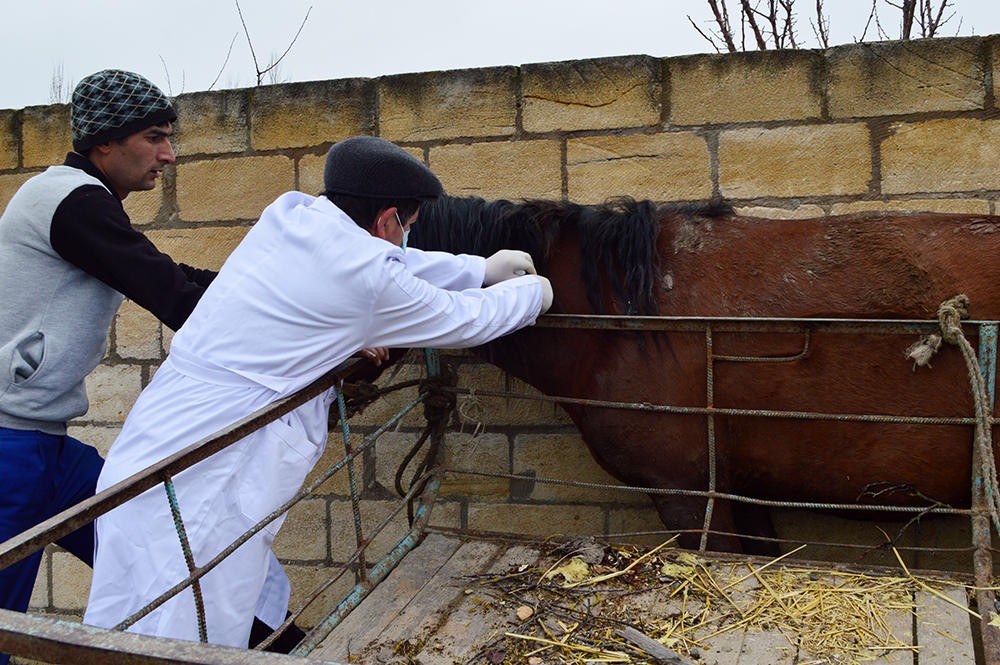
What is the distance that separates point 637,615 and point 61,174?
85.3 inches

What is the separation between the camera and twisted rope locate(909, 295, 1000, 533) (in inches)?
82.3

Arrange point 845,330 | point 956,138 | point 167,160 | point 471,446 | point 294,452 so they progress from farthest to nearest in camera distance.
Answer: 1. point 471,446
2. point 956,138
3. point 167,160
4. point 845,330
5. point 294,452


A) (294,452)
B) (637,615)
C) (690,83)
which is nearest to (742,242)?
(690,83)

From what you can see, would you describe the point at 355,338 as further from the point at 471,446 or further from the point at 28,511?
the point at 471,446

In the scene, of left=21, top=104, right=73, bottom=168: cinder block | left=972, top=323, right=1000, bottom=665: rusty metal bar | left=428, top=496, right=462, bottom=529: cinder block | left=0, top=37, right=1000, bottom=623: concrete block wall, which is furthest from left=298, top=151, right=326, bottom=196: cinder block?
left=972, top=323, right=1000, bottom=665: rusty metal bar

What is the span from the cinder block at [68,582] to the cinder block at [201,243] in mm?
1725

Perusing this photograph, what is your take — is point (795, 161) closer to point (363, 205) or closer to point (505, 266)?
point (505, 266)

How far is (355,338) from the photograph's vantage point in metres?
2.20

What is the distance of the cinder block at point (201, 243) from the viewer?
4043mm

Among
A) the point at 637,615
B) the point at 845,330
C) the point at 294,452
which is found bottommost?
the point at 637,615

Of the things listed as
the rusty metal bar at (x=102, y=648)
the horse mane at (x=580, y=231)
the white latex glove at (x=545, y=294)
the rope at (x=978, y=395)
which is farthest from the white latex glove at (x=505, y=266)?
the rusty metal bar at (x=102, y=648)

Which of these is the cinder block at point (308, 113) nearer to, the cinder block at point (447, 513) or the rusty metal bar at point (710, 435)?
the cinder block at point (447, 513)

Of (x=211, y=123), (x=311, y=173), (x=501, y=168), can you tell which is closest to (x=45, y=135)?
(x=211, y=123)

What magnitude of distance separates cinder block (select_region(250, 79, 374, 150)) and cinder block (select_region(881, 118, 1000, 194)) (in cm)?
238
